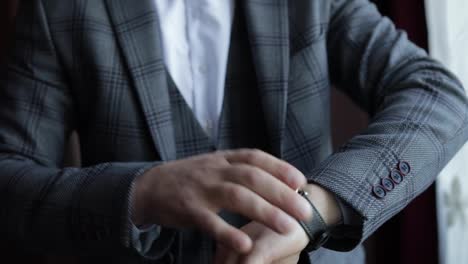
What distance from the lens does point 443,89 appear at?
0.61 metres

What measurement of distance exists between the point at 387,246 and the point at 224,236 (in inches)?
26.5

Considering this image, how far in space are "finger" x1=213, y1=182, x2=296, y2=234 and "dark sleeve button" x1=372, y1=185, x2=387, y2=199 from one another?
0.11 meters

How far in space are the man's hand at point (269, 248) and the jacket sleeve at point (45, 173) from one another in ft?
0.40

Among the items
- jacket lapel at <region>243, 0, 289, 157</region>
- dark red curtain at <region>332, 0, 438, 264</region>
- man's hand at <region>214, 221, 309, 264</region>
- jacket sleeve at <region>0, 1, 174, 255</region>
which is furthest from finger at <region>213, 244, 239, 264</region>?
dark red curtain at <region>332, 0, 438, 264</region>

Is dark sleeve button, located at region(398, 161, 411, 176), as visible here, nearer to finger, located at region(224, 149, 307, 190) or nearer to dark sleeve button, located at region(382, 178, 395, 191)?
dark sleeve button, located at region(382, 178, 395, 191)

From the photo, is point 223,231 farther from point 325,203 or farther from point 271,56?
point 271,56

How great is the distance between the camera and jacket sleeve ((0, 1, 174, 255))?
1.83ft

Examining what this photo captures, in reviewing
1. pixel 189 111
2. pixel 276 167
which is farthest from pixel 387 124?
pixel 189 111

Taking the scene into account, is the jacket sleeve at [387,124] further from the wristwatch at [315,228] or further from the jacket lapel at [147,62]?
the jacket lapel at [147,62]

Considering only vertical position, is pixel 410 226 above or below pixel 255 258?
below

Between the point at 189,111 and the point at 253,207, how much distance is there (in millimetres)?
250

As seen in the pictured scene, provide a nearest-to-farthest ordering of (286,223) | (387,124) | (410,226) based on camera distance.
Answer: (286,223) < (387,124) < (410,226)

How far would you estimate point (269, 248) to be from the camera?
0.48 m

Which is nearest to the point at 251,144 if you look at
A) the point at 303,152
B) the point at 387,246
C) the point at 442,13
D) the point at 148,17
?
the point at 303,152
